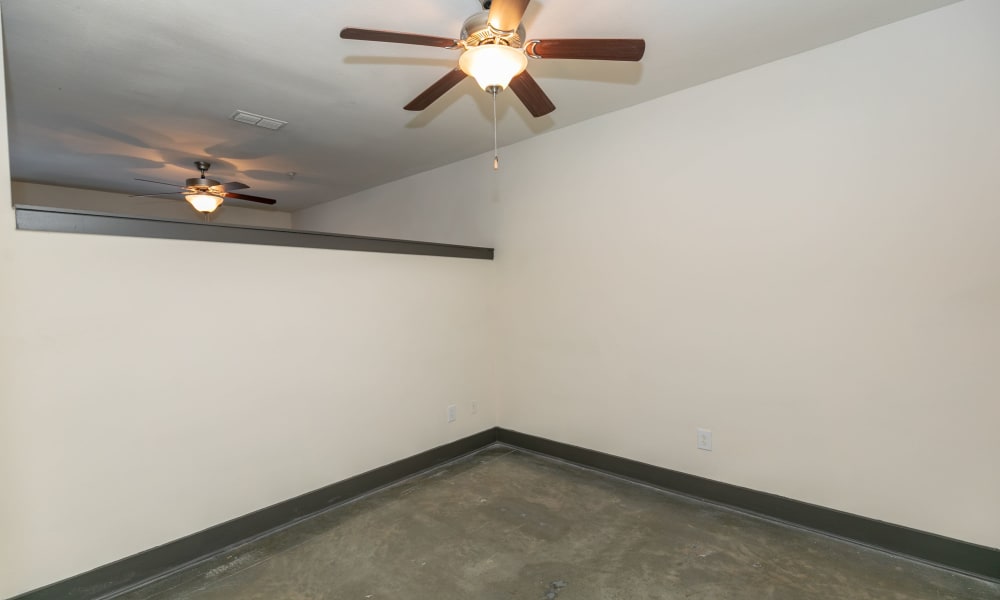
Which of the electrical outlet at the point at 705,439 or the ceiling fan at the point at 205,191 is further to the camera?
the ceiling fan at the point at 205,191

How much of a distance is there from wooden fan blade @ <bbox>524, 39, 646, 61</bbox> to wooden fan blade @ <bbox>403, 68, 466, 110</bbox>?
0.34 meters

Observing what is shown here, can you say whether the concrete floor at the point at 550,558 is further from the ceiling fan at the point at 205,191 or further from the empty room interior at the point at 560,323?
the ceiling fan at the point at 205,191

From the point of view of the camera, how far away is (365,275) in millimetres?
3145

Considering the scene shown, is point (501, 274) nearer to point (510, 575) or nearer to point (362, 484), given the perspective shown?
point (362, 484)

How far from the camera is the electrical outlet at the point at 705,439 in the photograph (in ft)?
9.50

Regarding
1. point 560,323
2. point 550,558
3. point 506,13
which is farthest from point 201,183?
point 550,558

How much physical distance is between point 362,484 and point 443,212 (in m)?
2.71

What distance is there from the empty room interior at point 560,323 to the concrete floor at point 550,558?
0.02 m

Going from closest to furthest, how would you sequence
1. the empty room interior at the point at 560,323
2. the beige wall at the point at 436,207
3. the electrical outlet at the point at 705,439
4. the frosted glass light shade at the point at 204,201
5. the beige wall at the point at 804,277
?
1. the empty room interior at the point at 560,323
2. the beige wall at the point at 804,277
3. the electrical outlet at the point at 705,439
4. the beige wall at the point at 436,207
5. the frosted glass light shade at the point at 204,201

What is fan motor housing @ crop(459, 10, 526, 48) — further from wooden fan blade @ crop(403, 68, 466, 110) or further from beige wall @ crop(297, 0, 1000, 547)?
beige wall @ crop(297, 0, 1000, 547)

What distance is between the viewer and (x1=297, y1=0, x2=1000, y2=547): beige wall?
84.7 inches

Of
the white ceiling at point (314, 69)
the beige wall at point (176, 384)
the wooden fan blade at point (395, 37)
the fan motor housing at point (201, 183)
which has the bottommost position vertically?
the beige wall at point (176, 384)

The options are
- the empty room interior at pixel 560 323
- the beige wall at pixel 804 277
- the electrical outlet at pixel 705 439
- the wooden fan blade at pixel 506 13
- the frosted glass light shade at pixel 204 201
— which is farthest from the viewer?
the frosted glass light shade at pixel 204 201

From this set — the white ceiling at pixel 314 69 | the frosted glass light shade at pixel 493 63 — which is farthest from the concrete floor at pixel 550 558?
the white ceiling at pixel 314 69
